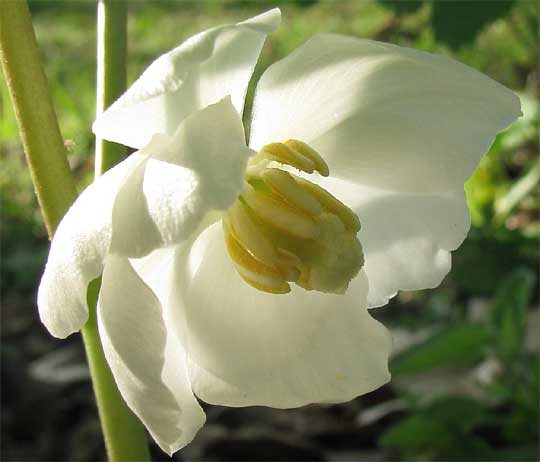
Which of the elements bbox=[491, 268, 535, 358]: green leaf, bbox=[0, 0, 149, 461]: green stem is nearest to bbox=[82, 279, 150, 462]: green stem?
bbox=[0, 0, 149, 461]: green stem

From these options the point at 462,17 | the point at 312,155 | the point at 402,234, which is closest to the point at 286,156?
the point at 312,155

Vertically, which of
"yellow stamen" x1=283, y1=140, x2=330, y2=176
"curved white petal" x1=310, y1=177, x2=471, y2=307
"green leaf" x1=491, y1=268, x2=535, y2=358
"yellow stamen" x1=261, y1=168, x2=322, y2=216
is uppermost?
"yellow stamen" x1=283, y1=140, x2=330, y2=176

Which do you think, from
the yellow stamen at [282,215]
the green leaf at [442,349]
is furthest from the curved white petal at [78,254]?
the green leaf at [442,349]

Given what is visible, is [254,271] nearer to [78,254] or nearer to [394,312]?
[78,254]

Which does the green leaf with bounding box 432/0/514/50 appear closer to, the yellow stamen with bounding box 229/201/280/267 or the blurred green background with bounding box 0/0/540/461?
the blurred green background with bounding box 0/0/540/461

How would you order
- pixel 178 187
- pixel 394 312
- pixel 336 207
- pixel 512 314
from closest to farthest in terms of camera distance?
pixel 178 187
pixel 336 207
pixel 512 314
pixel 394 312

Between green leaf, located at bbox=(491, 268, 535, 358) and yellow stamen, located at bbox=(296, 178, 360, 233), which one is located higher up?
yellow stamen, located at bbox=(296, 178, 360, 233)
